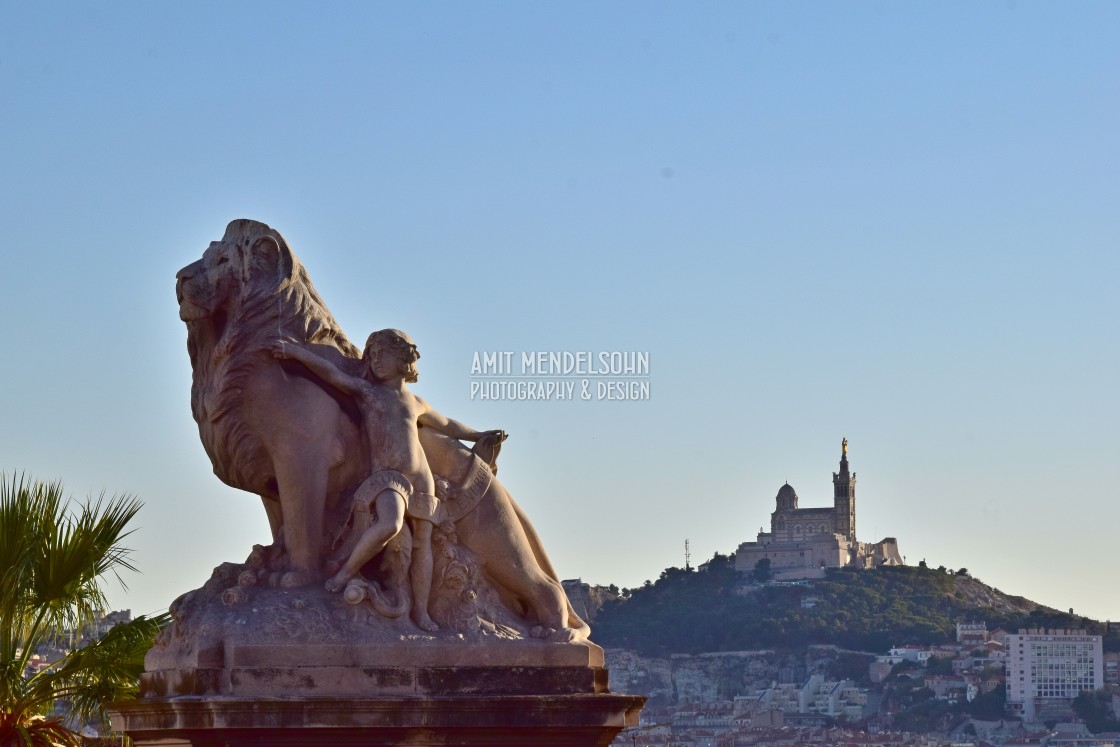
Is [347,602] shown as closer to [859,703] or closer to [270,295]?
[270,295]

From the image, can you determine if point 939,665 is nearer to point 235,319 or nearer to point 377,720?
point 235,319

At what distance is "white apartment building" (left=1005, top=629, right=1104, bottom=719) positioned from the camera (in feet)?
632

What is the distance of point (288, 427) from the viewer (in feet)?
34.0

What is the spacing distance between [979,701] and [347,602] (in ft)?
603

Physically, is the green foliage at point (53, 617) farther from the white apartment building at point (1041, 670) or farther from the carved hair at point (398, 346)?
the white apartment building at point (1041, 670)

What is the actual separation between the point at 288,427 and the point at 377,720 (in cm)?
132

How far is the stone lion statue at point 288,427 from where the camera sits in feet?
33.9

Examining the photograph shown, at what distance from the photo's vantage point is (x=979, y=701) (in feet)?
621

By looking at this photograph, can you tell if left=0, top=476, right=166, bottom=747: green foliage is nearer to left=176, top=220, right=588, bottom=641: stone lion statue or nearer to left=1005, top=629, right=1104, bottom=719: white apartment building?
left=176, top=220, right=588, bottom=641: stone lion statue

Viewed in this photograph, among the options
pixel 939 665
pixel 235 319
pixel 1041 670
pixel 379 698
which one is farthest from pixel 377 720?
pixel 1041 670

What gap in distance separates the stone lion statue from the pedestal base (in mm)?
405

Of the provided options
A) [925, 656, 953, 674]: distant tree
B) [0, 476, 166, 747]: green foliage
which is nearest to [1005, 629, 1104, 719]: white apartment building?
[925, 656, 953, 674]: distant tree

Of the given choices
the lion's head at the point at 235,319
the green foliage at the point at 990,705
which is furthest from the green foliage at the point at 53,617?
the green foliage at the point at 990,705

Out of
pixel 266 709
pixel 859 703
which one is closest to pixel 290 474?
pixel 266 709
